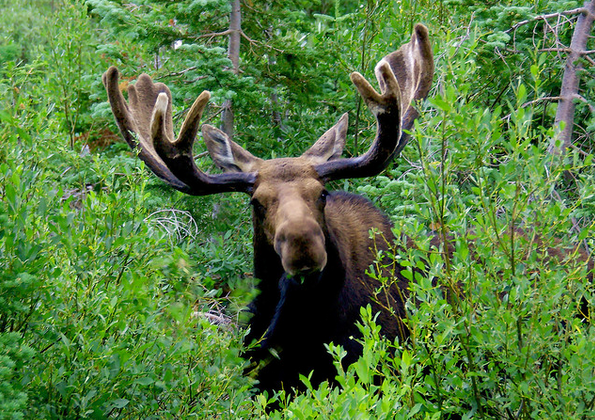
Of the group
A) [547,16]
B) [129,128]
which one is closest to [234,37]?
[129,128]

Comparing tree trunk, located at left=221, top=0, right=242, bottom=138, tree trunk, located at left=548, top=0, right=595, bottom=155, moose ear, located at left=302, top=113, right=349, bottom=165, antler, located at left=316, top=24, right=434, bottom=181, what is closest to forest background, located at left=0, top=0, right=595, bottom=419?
antler, located at left=316, top=24, right=434, bottom=181

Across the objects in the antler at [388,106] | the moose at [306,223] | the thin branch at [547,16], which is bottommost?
the moose at [306,223]

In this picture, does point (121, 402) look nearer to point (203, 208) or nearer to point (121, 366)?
point (121, 366)

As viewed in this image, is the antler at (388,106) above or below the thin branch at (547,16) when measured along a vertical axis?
below

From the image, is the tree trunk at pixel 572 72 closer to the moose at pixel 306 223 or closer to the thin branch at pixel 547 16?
the thin branch at pixel 547 16

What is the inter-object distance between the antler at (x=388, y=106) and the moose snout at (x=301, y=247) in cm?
84

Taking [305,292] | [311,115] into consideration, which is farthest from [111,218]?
[311,115]

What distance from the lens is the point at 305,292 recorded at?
4.36 meters

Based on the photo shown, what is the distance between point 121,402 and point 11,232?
0.81 m

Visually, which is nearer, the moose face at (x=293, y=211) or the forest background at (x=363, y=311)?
the forest background at (x=363, y=311)

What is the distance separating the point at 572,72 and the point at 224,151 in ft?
9.49

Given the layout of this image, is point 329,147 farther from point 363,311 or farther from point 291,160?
point 363,311

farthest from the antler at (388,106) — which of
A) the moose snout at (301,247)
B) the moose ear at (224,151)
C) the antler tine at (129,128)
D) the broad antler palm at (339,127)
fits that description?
the antler tine at (129,128)

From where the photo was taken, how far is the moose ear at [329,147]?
4.99 metres
